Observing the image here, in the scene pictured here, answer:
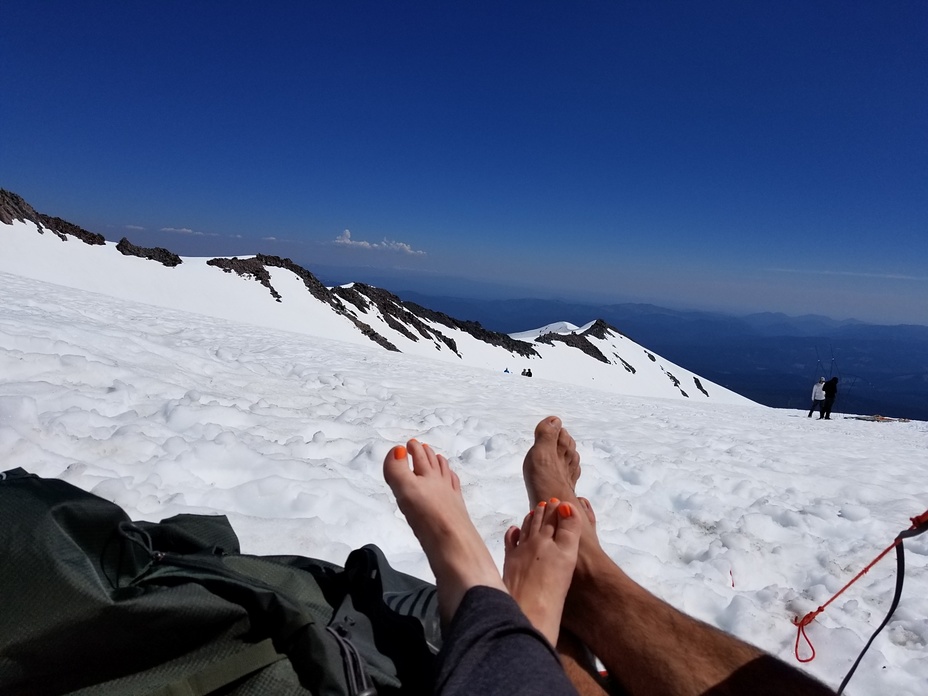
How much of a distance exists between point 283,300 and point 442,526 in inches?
1270

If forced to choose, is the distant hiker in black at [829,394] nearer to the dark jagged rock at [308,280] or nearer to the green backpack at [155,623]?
the green backpack at [155,623]

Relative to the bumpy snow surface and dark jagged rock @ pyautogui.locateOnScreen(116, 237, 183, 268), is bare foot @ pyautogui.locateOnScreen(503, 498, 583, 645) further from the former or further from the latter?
dark jagged rock @ pyautogui.locateOnScreen(116, 237, 183, 268)

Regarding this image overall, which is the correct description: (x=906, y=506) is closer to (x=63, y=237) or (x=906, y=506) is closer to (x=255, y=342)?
(x=255, y=342)

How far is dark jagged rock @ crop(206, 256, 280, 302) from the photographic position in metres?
32.8

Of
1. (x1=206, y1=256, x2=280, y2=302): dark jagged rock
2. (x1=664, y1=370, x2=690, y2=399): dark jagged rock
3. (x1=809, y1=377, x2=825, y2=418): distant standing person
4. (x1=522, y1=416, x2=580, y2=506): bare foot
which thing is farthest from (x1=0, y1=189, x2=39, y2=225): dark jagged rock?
(x1=664, y1=370, x2=690, y2=399): dark jagged rock

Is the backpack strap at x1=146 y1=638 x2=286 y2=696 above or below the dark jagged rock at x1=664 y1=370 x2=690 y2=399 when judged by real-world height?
above

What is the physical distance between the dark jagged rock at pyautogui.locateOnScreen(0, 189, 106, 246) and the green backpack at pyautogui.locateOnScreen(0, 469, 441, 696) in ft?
108

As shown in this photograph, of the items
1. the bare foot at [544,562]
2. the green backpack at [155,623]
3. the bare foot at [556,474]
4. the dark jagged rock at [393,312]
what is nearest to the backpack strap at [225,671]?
the green backpack at [155,623]

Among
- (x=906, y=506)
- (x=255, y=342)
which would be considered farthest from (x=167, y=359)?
(x=906, y=506)

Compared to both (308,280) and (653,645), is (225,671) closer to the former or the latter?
(653,645)

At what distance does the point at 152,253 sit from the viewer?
31.6m

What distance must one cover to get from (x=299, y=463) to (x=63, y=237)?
33024 millimetres

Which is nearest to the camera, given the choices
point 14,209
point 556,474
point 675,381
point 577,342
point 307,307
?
point 556,474

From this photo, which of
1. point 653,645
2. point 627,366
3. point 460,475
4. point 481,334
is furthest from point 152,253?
point 627,366
